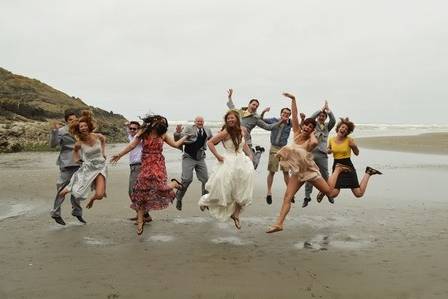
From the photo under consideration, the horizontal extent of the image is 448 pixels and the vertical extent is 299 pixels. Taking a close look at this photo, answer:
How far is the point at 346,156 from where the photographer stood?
9727 mm

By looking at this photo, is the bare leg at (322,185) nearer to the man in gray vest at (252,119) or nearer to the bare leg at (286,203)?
the bare leg at (286,203)

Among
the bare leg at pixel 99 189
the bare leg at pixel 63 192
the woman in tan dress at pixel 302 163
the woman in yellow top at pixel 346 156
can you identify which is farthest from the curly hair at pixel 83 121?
the woman in yellow top at pixel 346 156

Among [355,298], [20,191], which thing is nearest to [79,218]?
[20,191]

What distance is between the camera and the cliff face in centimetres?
2817

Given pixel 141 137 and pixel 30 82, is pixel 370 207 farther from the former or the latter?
pixel 30 82

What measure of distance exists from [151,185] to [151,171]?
0.23 metres

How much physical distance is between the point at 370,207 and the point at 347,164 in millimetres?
1609

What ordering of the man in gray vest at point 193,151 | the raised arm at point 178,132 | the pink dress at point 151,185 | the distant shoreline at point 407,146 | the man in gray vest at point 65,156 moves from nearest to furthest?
the pink dress at point 151,185 < the man in gray vest at point 65,156 < the man in gray vest at point 193,151 < the raised arm at point 178,132 < the distant shoreline at point 407,146

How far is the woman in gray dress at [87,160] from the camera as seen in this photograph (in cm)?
880

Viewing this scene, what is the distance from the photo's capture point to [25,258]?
686 cm

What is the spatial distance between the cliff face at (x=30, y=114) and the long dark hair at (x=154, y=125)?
780 inches

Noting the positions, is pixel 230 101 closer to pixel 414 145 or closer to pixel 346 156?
pixel 346 156

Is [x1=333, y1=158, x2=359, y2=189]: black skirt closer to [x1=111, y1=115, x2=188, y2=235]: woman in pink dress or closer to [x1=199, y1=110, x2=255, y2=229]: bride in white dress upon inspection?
[x1=199, y1=110, x2=255, y2=229]: bride in white dress

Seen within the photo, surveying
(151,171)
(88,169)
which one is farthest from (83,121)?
(151,171)
